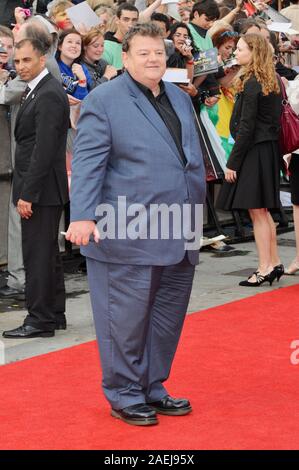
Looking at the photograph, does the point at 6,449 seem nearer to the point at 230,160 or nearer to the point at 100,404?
the point at 100,404

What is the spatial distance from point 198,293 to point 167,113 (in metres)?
3.69

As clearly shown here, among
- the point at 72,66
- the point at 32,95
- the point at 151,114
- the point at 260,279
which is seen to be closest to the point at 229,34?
the point at 72,66

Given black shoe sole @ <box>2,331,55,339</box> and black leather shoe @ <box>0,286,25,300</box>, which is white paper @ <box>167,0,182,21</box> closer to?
black leather shoe @ <box>0,286,25,300</box>

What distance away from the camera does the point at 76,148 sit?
5.39 m

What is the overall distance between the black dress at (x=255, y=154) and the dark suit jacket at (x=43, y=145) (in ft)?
6.99

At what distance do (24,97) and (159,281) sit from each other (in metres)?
2.55

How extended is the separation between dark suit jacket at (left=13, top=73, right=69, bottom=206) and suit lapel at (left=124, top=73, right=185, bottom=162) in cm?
186

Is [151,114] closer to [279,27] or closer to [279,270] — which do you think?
[279,270]

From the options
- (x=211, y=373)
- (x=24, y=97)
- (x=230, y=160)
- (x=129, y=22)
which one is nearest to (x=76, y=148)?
(x=211, y=373)

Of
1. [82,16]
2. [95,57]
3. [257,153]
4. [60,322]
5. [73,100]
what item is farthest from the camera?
[82,16]

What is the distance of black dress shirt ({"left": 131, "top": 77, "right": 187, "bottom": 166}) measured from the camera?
5.43m

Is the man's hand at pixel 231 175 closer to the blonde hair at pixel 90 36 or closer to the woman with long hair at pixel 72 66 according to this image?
the woman with long hair at pixel 72 66

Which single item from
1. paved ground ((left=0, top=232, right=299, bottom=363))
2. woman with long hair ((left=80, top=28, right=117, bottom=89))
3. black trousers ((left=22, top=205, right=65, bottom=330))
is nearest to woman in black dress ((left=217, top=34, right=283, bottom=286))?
paved ground ((left=0, top=232, right=299, bottom=363))

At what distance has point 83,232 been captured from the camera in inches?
206
